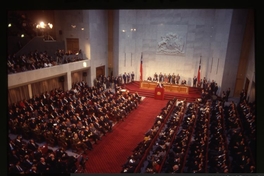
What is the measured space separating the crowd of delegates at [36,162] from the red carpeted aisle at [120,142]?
913 millimetres

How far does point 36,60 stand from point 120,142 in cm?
822

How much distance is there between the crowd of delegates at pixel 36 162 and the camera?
689cm

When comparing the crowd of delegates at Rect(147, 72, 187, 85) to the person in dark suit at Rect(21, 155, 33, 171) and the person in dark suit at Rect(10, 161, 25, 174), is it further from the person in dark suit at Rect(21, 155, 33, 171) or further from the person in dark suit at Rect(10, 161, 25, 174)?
the person in dark suit at Rect(10, 161, 25, 174)

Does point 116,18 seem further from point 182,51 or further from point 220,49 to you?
point 220,49

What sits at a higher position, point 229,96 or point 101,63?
point 101,63

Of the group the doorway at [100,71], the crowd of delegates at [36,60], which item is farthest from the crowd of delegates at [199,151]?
the doorway at [100,71]

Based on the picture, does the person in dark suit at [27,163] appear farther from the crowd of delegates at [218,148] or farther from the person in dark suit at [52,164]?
the crowd of delegates at [218,148]

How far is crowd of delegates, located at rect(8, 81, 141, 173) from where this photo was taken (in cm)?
884

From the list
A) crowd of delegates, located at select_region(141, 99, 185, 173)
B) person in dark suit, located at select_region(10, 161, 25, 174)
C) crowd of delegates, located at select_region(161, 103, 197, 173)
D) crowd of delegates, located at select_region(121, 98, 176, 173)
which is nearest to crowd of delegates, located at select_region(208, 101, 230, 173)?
crowd of delegates, located at select_region(161, 103, 197, 173)

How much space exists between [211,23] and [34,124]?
52.2 feet

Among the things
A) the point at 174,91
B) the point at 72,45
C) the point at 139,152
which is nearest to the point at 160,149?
the point at 139,152

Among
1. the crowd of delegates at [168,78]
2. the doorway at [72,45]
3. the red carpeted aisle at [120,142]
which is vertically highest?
the doorway at [72,45]

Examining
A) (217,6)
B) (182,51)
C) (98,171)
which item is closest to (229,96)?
(182,51)

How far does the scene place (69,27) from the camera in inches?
670
